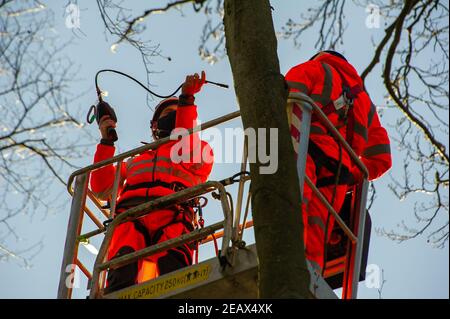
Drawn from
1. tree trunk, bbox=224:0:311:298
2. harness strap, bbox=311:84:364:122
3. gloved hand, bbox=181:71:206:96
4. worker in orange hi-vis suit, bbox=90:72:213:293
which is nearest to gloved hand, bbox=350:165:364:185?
harness strap, bbox=311:84:364:122

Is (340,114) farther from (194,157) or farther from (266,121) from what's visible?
(266,121)

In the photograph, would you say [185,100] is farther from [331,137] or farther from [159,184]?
[331,137]

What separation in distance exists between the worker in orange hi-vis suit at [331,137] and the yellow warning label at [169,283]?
838 millimetres

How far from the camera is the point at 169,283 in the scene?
5453 mm

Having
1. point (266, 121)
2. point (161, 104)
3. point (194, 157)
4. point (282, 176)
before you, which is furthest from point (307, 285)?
point (161, 104)

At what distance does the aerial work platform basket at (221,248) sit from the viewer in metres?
5.27

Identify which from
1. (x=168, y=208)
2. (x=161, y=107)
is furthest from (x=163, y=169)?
(x=161, y=107)

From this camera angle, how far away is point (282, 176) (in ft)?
16.3

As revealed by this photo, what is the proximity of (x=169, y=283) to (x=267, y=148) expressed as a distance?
0.96m

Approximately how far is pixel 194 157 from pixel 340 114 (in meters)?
1.09

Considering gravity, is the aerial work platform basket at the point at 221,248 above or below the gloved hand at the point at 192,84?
below

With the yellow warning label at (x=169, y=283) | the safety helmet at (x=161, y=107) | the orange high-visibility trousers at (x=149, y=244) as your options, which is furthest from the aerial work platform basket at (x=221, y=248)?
the safety helmet at (x=161, y=107)

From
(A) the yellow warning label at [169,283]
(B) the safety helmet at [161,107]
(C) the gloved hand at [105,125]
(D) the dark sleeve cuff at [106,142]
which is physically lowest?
(A) the yellow warning label at [169,283]

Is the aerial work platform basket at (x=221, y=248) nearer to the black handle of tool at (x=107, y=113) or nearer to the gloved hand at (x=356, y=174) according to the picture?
the gloved hand at (x=356, y=174)
